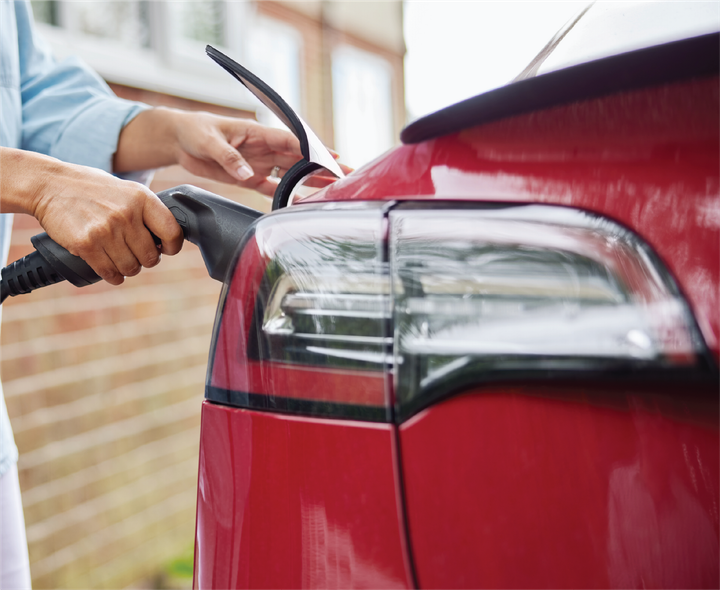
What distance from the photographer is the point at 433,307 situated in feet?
1.68

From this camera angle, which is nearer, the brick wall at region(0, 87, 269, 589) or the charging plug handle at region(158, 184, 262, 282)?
the charging plug handle at region(158, 184, 262, 282)

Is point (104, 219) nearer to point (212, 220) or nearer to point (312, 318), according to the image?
point (212, 220)

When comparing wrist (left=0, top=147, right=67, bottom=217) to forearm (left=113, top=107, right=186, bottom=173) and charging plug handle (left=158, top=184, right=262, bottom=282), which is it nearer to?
charging plug handle (left=158, top=184, right=262, bottom=282)

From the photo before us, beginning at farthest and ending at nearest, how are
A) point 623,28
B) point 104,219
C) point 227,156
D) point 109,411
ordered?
point 109,411 < point 227,156 < point 104,219 < point 623,28

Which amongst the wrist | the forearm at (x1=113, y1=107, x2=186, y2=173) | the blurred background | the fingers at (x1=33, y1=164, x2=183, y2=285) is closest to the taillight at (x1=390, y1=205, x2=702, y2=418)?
the fingers at (x1=33, y1=164, x2=183, y2=285)

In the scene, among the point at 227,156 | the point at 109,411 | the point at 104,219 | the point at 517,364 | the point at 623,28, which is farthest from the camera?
the point at 109,411

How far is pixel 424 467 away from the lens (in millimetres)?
508

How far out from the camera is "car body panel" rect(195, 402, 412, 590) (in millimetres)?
521

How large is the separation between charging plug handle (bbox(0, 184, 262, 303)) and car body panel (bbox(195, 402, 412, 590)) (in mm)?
249

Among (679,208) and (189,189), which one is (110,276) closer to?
(189,189)

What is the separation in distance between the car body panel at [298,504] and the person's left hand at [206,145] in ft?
2.50

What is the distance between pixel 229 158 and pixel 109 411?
1710 mm

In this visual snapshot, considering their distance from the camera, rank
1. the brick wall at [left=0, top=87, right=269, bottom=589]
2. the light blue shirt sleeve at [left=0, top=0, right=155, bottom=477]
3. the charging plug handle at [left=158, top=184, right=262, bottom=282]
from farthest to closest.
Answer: the brick wall at [left=0, top=87, right=269, bottom=589]
the light blue shirt sleeve at [left=0, top=0, right=155, bottom=477]
the charging plug handle at [left=158, top=184, right=262, bottom=282]

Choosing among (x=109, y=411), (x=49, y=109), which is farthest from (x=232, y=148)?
(x=109, y=411)
